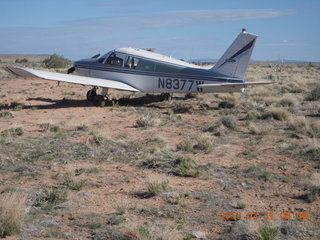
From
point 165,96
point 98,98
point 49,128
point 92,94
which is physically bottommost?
point 49,128

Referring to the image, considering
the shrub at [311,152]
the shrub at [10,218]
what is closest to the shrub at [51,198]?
the shrub at [10,218]

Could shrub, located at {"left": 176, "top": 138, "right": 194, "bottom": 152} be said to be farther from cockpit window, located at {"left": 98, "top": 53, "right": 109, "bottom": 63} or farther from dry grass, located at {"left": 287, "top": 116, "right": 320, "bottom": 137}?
cockpit window, located at {"left": 98, "top": 53, "right": 109, "bottom": 63}

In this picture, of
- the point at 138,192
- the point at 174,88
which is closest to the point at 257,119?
the point at 174,88

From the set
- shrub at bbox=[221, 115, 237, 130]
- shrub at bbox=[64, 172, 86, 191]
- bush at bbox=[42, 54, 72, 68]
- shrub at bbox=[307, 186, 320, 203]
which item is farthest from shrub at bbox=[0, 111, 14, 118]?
bush at bbox=[42, 54, 72, 68]

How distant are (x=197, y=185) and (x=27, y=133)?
577 cm

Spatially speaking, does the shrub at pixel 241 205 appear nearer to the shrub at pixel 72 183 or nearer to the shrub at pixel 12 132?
the shrub at pixel 72 183

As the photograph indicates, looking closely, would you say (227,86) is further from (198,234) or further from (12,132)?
(198,234)

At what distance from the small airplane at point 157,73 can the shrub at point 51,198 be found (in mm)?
8494

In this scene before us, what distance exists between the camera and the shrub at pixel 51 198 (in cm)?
562

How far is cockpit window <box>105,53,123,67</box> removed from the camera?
1598cm

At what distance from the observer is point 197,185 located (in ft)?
21.9

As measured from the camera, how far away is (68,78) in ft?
48.2
